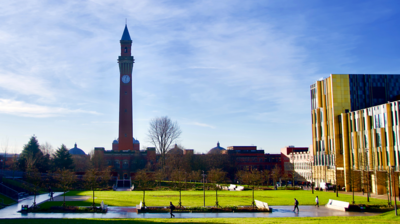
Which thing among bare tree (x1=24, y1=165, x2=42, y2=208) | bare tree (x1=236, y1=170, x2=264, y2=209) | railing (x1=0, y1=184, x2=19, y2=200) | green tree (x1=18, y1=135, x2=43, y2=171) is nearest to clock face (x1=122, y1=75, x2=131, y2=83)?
green tree (x1=18, y1=135, x2=43, y2=171)

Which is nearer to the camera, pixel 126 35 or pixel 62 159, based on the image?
pixel 62 159

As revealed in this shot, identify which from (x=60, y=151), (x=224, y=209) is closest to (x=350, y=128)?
(x=224, y=209)

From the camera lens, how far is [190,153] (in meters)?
96.2

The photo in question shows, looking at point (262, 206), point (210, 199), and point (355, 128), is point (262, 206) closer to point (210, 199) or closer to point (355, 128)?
point (210, 199)

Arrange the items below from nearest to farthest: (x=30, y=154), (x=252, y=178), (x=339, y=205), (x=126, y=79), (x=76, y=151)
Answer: (x=339, y=205), (x=252, y=178), (x=30, y=154), (x=126, y=79), (x=76, y=151)

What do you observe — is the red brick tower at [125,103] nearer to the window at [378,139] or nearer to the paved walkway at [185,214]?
the window at [378,139]

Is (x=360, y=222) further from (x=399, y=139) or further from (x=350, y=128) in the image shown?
(x=350, y=128)

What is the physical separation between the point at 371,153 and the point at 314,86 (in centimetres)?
2217

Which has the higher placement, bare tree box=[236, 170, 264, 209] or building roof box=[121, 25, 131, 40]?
building roof box=[121, 25, 131, 40]

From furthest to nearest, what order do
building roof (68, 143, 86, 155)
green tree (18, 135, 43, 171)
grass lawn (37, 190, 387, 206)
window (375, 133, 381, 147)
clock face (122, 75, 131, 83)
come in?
building roof (68, 143, 86, 155), clock face (122, 75, 131, 83), green tree (18, 135, 43, 171), window (375, 133, 381, 147), grass lawn (37, 190, 387, 206)

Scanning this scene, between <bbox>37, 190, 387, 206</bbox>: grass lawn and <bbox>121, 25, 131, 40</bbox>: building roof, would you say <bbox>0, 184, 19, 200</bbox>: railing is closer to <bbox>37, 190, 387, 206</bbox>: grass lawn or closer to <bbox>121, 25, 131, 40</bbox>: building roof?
<bbox>37, 190, 387, 206</bbox>: grass lawn

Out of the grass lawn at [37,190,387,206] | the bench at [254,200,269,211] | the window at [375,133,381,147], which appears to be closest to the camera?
the bench at [254,200,269,211]

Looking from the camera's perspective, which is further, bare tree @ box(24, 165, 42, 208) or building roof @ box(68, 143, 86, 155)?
building roof @ box(68, 143, 86, 155)

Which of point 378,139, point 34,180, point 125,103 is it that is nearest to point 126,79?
point 125,103
